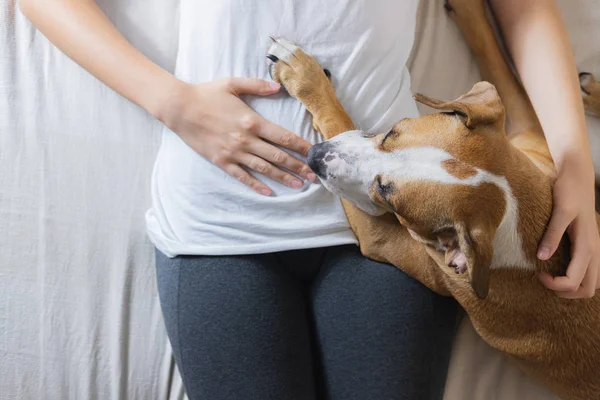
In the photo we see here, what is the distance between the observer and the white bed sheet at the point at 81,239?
1633 millimetres

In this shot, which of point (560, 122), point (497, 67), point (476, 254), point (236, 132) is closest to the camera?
point (476, 254)

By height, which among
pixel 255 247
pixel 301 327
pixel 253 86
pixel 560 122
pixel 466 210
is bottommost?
pixel 301 327

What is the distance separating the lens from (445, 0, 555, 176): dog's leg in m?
1.78

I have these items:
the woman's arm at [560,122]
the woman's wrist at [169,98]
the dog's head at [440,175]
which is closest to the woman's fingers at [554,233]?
the woman's arm at [560,122]

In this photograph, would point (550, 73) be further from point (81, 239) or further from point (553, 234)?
point (81, 239)

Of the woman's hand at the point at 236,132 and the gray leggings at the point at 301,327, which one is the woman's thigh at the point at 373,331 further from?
the woman's hand at the point at 236,132

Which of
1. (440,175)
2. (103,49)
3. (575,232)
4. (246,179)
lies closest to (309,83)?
(246,179)

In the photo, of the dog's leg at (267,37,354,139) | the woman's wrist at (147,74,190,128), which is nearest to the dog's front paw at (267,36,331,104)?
the dog's leg at (267,37,354,139)

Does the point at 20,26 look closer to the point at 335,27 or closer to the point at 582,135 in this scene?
the point at 335,27

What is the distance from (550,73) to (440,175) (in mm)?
582

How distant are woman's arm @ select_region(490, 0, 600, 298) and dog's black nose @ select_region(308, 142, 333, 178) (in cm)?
59

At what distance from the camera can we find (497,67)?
1.81m

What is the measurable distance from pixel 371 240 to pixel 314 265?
0.56ft

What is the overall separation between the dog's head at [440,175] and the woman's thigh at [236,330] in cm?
32
